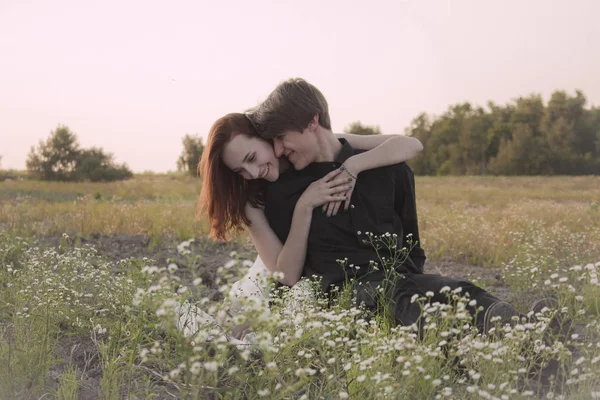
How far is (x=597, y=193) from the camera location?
1552 cm

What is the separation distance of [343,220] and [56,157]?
70.3ft

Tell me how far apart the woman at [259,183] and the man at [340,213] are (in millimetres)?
102

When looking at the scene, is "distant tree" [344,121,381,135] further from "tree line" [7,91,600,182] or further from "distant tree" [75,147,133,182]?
"distant tree" [75,147,133,182]

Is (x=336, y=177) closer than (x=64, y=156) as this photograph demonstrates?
Yes

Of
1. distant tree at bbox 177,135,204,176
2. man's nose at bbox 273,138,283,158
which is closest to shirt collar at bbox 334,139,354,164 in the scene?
man's nose at bbox 273,138,283,158

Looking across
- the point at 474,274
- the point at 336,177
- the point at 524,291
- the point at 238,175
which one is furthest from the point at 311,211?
the point at 474,274

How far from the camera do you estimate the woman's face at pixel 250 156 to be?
3.99 metres

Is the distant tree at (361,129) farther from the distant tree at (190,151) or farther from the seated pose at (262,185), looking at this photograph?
the seated pose at (262,185)

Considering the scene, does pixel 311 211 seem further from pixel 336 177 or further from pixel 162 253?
pixel 162 253

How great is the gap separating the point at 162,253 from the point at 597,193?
12.9 metres

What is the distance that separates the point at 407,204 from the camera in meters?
4.64

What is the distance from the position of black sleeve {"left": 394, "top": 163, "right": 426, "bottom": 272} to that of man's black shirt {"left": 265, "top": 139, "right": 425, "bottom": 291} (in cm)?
4

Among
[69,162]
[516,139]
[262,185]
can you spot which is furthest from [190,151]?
[262,185]

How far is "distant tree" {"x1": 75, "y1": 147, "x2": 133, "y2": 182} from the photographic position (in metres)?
22.7
